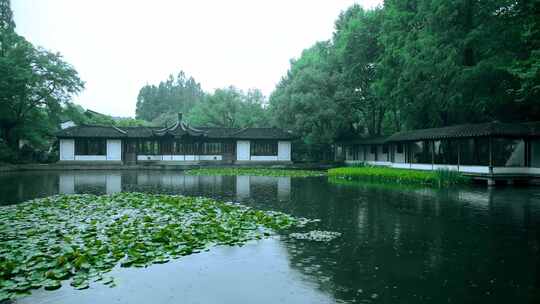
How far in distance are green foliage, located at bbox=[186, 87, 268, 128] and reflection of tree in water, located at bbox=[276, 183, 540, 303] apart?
3725 centimetres

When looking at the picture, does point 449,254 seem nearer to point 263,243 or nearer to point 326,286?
point 326,286

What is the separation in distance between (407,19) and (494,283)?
2861cm

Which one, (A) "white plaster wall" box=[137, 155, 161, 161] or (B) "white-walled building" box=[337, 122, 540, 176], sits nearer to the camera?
(B) "white-walled building" box=[337, 122, 540, 176]

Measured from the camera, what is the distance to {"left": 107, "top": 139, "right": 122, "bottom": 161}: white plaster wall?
122 feet

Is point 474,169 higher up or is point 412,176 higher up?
point 474,169

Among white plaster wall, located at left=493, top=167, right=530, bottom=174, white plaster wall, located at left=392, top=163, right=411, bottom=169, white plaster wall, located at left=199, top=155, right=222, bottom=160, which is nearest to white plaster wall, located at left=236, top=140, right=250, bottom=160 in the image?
white plaster wall, located at left=199, top=155, right=222, bottom=160

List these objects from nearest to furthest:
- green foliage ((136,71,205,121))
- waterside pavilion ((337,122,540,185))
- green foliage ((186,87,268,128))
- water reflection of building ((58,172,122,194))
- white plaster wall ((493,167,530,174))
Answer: water reflection of building ((58,172,122,194)) → waterside pavilion ((337,122,540,185)) → white plaster wall ((493,167,530,174)) → green foliage ((186,87,268,128)) → green foliage ((136,71,205,121))

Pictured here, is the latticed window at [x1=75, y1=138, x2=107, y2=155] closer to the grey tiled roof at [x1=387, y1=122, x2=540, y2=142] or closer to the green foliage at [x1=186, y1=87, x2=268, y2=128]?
the green foliage at [x1=186, y1=87, x2=268, y2=128]

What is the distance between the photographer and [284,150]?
4134 centimetres

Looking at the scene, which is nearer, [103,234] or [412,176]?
[103,234]

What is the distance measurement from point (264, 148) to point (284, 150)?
85.7 inches

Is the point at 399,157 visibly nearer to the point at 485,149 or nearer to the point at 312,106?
the point at 312,106

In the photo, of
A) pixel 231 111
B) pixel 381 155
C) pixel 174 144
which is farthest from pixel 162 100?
pixel 381 155

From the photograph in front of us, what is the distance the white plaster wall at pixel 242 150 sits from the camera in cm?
4044
